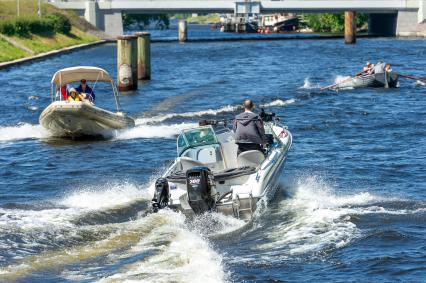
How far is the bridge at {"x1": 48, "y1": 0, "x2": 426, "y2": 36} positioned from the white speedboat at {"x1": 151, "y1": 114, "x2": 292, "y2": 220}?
91734 millimetres

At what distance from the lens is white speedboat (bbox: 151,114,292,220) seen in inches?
757

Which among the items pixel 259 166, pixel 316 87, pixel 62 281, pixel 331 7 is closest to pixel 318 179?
pixel 259 166

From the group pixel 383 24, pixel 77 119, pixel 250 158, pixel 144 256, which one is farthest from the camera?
pixel 383 24

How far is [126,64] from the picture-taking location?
49812mm

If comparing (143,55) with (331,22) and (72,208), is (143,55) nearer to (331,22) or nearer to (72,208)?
(72,208)

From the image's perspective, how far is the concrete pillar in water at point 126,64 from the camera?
4972cm

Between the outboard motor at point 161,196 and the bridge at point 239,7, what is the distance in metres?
94.3

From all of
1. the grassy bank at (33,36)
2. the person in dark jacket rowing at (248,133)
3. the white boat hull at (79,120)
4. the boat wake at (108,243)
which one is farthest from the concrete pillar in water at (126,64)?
the person in dark jacket rowing at (248,133)

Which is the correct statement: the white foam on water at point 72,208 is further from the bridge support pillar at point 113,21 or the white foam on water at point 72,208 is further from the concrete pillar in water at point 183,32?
the bridge support pillar at point 113,21

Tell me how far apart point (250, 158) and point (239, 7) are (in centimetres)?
9583

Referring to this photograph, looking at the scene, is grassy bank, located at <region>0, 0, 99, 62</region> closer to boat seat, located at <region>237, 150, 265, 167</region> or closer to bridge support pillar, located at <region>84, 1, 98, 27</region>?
bridge support pillar, located at <region>84, 1, 98, 27</region>

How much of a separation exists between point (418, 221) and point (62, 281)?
8164 millimetres

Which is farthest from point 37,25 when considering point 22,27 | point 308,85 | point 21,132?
point 21,132

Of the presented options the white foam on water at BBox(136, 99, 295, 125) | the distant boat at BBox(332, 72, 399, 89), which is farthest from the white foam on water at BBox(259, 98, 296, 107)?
the distant boat at BBox(332, 72, 399, 89)
